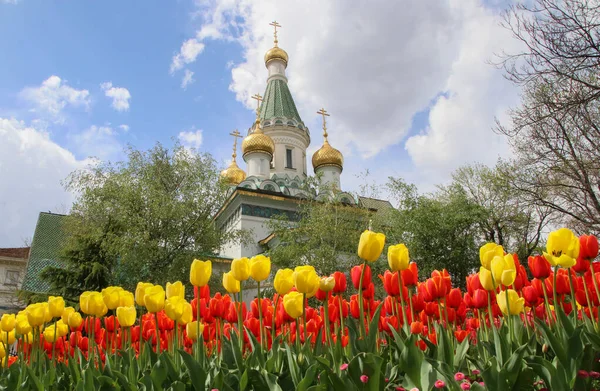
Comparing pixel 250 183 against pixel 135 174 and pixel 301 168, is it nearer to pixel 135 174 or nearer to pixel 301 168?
pixel 301 168

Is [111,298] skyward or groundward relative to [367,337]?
skyward

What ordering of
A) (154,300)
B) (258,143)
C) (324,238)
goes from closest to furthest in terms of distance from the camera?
(154,300) < (324,238) < (258,143)

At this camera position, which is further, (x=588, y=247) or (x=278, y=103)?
(x=278, y=103)

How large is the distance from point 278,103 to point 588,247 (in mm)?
34609

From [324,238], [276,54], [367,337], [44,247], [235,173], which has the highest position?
[276,54]

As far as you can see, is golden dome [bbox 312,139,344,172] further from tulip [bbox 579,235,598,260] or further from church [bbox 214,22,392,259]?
tulip [bbox 579,235,598,260]

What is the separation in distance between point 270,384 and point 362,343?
470 millimetres

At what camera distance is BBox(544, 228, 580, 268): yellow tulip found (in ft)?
7.27

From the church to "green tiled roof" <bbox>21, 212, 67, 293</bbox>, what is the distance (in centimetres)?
949

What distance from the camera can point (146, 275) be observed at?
57.0ft

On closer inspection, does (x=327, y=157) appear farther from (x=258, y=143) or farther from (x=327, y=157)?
(x=258, y=143)

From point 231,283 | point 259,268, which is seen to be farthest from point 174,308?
point 259,268

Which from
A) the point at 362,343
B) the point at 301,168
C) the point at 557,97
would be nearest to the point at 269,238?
the point at 301,168

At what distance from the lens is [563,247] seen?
7.34 feet
